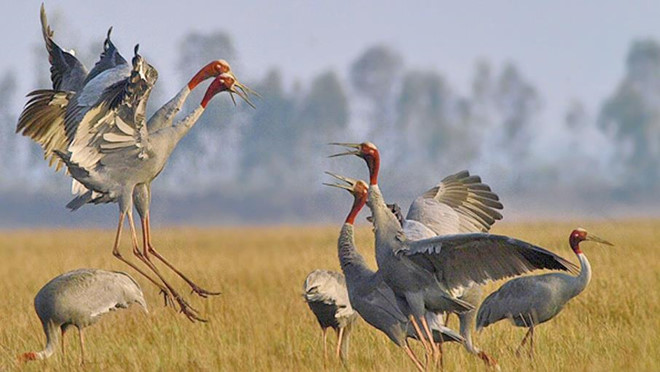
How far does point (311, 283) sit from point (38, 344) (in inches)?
112

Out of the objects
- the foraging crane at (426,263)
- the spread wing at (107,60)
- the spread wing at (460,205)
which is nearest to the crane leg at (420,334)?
the foraging crane at (426,263)

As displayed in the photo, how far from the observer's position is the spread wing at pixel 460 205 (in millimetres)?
8398

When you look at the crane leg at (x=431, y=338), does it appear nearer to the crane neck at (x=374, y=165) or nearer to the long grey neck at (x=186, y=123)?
the crane neck at (x=374, y=165)

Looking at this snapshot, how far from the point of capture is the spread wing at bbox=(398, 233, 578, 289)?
20.0 feet

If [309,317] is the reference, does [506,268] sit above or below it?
above

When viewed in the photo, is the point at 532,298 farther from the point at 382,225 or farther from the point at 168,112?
the point at 168,112

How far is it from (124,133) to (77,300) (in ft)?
4.44

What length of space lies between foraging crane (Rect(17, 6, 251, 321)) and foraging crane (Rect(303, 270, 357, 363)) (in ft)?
3.53

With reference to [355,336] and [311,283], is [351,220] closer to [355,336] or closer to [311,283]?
[311,283]

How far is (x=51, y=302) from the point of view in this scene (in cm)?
795

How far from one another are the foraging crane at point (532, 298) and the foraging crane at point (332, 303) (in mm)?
1133

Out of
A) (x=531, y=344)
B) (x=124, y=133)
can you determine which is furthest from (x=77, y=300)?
(x=531, y=344)

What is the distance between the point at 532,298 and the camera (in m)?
8.05

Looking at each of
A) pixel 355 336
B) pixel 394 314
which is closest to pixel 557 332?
pixel 355 336
